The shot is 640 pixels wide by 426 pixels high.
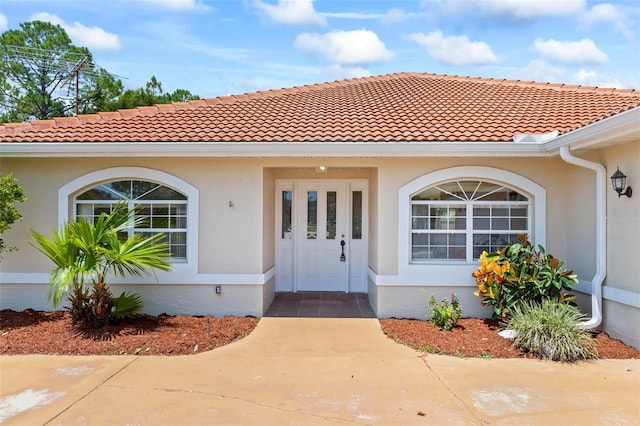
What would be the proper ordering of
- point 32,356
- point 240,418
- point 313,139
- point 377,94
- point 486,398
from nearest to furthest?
point 240,418
point 486,398
point 32,356
point 313,139
point 377,94

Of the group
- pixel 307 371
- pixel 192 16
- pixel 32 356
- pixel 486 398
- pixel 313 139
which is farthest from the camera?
pixel 192 16

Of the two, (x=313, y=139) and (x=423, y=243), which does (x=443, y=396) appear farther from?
(x=313, y=139)

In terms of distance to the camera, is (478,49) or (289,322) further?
(478,49)

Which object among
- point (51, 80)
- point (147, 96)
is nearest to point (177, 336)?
point (147, 96)

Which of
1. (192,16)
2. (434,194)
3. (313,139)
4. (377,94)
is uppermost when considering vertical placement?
(192,16)

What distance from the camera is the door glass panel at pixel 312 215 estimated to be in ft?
34.2

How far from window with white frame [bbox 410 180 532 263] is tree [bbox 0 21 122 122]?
22.5 meters

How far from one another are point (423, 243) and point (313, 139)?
9.67 ft

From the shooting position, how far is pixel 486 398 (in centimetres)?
475

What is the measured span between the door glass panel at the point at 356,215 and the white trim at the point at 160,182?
3869 mm

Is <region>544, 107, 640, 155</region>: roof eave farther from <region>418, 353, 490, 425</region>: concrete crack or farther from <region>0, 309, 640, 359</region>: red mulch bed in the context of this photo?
<region>418, 353, 490, 425</region>: concrete crack

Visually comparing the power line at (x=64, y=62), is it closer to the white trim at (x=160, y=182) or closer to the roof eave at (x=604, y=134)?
the white trim at (x=160, y=182)

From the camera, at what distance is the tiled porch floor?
8492 mm

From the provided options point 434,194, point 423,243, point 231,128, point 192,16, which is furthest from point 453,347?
point 192,16
